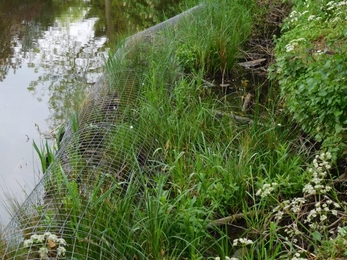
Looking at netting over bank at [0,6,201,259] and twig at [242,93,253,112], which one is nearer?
netting over bank at [0,6,201,259]

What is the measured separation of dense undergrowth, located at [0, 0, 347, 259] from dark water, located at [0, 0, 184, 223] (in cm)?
91

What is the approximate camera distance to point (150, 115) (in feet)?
11.1

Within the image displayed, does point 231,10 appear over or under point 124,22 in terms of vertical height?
over

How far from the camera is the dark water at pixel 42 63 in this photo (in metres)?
3.92

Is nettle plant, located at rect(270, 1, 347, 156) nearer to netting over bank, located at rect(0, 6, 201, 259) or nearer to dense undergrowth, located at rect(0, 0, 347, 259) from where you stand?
dense undergrowth, located at rect(0, 0, 347, 259)

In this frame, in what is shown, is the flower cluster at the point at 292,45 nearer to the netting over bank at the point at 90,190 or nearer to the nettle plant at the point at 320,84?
the nettle plant at the point at 320,84

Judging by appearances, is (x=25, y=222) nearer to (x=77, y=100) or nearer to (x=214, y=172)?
(x=214, y=172)

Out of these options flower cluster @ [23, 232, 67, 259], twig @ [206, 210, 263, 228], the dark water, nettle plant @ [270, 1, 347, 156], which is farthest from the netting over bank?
nettle plant @ [270, 1, 347, 156]

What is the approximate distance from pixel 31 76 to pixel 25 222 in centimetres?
398

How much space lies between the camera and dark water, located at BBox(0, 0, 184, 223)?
3918 mm

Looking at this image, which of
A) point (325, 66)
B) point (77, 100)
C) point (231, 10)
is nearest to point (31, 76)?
point (77, 100)

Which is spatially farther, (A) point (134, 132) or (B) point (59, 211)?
(A) point (134, 132)

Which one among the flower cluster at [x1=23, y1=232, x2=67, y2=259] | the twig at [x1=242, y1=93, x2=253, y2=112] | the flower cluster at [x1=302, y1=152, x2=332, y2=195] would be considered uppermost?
the flower cluster at [x1=23, y1=232, x2=67, y2=259]

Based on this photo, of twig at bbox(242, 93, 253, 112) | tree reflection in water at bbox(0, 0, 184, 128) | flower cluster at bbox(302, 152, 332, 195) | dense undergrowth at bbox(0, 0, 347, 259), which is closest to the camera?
flower cluster at bbox(302, 152, 332, 195)
